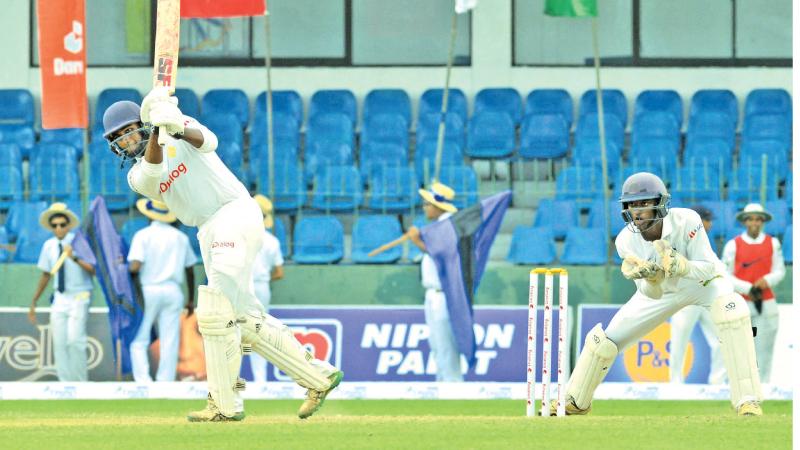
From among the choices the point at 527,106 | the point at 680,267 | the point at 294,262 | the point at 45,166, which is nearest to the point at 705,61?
the point at 527,106

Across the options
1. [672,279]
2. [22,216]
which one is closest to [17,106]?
[22,216]

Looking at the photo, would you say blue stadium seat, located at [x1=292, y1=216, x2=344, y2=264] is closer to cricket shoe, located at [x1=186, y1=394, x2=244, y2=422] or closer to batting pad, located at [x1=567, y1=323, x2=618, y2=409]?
batting pad, located at [x1=567, y1=323, x2=618, y2=409]

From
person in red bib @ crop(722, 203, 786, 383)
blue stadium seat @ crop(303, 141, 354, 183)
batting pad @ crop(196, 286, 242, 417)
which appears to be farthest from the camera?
blue stadium seat @ crop(303, 141, 354, 183)

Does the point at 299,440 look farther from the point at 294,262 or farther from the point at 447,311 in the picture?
the point at 294,262

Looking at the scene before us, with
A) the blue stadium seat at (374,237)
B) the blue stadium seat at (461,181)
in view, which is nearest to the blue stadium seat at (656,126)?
the blue stadium seat at (461,181)

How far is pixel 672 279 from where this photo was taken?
38.5 ft

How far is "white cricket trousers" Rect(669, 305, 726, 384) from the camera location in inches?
693

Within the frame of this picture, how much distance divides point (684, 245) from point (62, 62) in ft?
30.4

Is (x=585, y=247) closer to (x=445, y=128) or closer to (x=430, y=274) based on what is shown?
(x=430, y=274)

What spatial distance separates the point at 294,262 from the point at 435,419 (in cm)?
895

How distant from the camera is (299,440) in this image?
32.2 ft

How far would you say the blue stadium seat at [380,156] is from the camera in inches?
838

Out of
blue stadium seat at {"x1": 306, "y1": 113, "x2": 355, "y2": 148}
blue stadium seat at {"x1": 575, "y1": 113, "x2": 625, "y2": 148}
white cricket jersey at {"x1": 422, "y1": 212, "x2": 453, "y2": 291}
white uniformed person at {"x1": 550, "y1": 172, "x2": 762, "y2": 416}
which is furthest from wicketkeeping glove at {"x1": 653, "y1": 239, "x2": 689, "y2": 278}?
blue stadium seat at {"x1": 306, "y1": 113, "x2": 355, "y2": 148}

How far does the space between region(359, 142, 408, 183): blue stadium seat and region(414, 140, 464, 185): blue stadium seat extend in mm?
169
